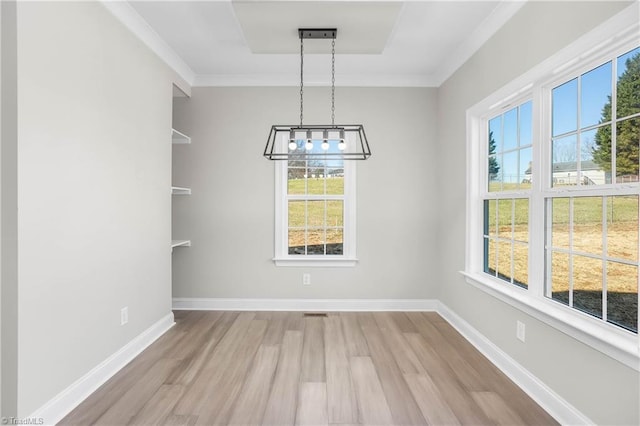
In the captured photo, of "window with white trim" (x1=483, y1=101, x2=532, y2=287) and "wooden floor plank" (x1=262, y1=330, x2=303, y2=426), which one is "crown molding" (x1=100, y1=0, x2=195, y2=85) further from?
"window with white trim" (x1=483, y1=101, x2=532, y2=287)

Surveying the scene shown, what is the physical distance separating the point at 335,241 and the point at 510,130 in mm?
2228

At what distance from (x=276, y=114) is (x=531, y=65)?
8.70 feet

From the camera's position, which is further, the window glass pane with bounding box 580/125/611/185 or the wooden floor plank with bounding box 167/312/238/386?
the wooden floor plank with bounding box 167/312/238/386

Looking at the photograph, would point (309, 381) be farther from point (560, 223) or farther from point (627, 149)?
point (627, 149)

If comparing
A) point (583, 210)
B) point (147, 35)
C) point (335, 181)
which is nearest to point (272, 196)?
point (335, 181)

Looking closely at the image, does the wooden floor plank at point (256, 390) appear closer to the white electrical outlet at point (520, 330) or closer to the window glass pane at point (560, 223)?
the white electrical outlet at point (520, 330)

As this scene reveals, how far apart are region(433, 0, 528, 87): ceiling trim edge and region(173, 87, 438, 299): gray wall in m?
0.39

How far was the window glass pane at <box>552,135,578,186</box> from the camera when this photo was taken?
80.7 inches

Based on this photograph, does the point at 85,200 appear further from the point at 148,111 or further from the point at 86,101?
the point at 148,111

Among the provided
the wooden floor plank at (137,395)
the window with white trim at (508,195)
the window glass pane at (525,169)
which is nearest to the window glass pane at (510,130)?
the window with white trim at (508,195)

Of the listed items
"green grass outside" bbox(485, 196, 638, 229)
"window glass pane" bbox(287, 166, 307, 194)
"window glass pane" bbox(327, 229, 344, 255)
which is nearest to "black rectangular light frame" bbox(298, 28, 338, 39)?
"window glass pane" bbox(287, 166, 307, 194)

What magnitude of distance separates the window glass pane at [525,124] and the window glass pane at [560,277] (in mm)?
900

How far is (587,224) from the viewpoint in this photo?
6.41 ft

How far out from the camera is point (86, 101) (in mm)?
2203
